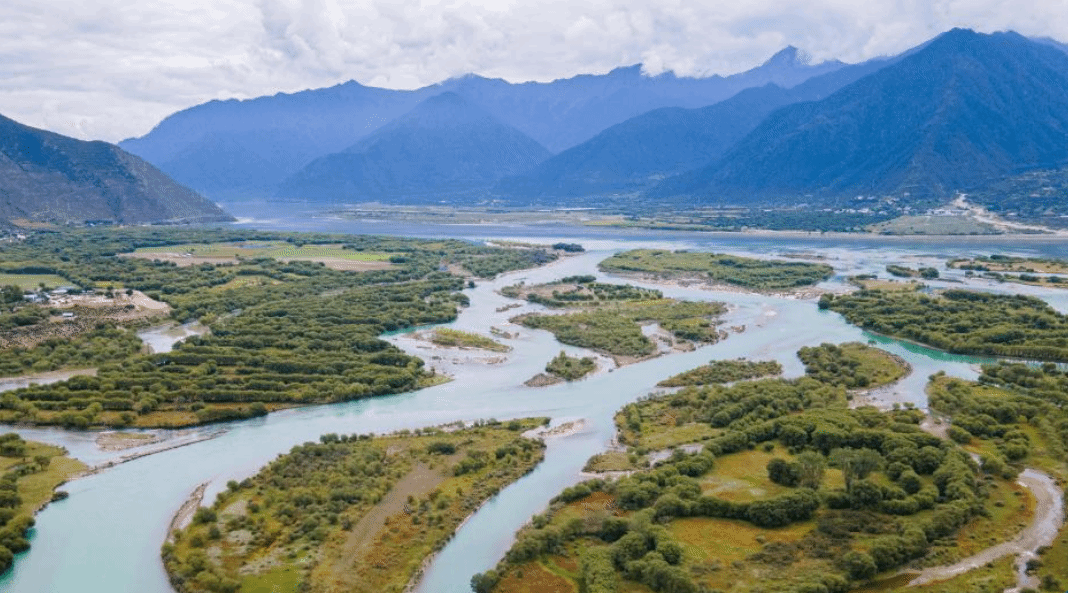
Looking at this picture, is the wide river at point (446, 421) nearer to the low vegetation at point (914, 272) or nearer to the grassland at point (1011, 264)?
the low vegetation at point (914, 272)

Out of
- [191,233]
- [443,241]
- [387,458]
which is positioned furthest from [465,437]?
[191,233]

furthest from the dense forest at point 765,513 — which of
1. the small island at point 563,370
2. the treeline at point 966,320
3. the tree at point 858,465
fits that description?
the treeline at point 966,320

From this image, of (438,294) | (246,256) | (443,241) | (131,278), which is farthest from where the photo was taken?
(443,241)

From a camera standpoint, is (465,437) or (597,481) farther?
(465,437)

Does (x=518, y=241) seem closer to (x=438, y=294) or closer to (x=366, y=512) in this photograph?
(x=438, y=294)

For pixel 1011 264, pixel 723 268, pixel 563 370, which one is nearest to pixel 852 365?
pixel 563 370

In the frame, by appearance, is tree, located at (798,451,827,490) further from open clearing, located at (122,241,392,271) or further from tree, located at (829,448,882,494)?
open clearing, located at (122,241,392,271)
